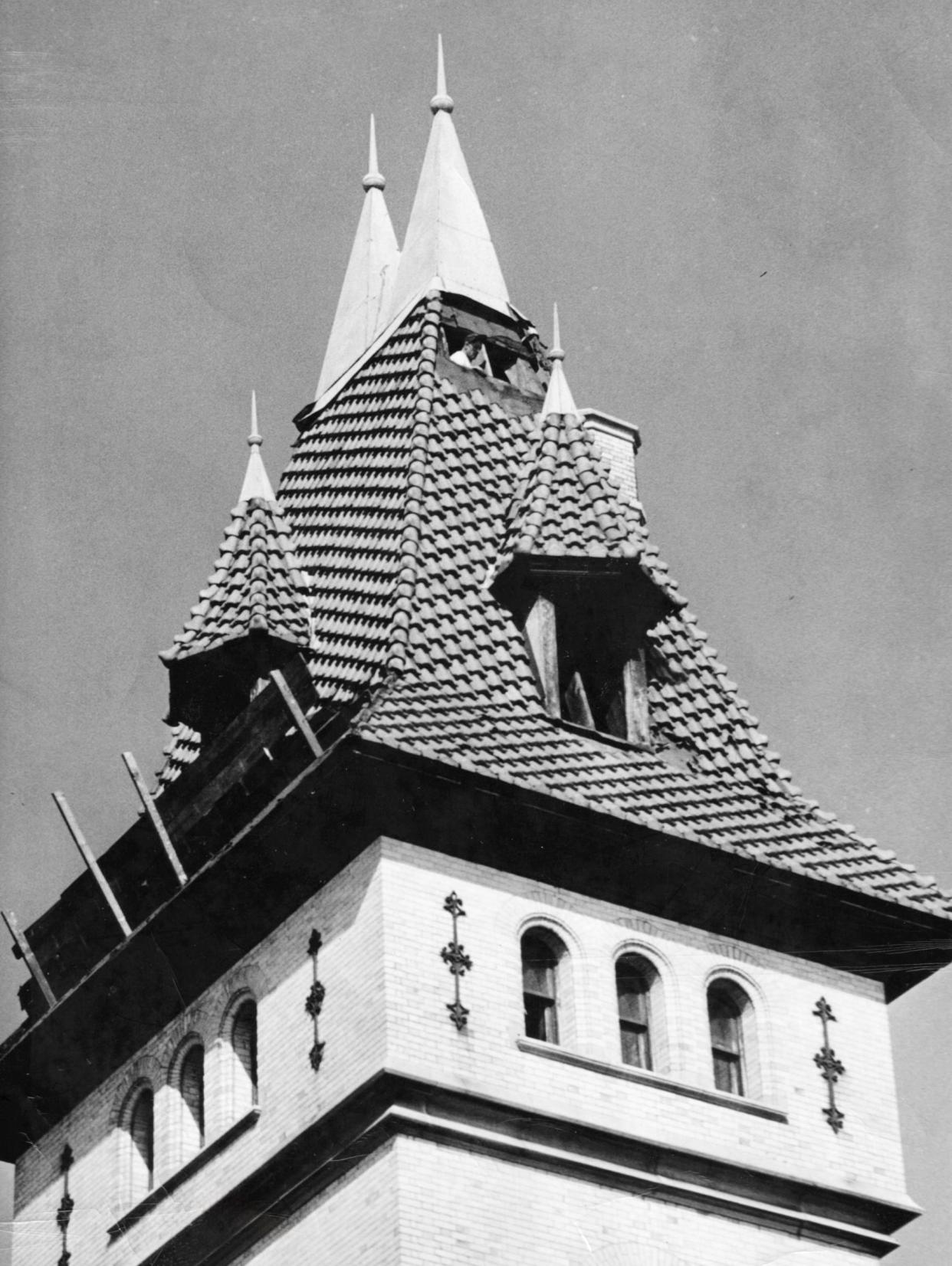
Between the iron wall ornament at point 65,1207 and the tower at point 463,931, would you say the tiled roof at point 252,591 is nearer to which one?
the tower at point 463,931

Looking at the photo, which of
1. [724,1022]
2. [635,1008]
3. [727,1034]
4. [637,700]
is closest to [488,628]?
[637,700]

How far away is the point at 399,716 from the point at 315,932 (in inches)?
90.0

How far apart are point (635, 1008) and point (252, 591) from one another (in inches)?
265

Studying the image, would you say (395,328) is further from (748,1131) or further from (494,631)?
(748,1131)

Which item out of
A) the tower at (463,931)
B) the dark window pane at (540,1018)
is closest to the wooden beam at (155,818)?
the tower at (463,931)

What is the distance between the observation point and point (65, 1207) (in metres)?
44.8

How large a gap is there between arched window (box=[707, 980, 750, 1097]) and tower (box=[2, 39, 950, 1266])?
0.19ft

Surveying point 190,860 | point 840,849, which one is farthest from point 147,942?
point 840,849

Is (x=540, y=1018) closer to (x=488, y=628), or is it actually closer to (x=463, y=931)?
(x=463, y=931)

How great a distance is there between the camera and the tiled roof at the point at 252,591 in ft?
150

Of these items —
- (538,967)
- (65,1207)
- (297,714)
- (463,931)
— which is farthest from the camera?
(65,1207)

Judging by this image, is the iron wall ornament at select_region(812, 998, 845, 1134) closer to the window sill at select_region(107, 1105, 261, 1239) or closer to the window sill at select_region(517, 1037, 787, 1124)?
the window sill at select_region(517, 1037, 787, 1124)

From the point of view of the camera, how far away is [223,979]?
43.4 m

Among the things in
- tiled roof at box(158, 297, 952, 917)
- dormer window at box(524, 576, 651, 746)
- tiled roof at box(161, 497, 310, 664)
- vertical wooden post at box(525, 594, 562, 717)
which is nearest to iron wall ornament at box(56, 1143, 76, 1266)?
tiled roof at box(158, 297, 952, 917)
